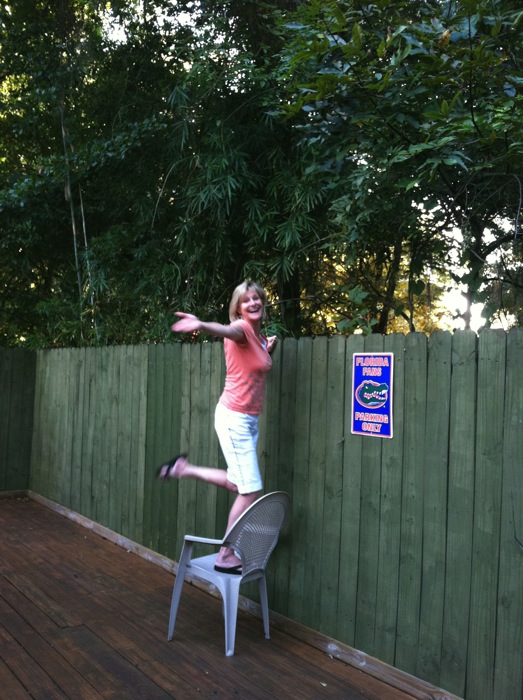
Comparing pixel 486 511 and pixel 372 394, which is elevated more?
pixel 372 394

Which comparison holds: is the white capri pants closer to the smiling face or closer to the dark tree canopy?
the smiling face

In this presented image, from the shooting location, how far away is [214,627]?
3.67 metres

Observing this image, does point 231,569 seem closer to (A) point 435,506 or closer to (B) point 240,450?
(B) point 240,450

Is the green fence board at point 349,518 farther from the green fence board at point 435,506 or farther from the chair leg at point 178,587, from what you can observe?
the chair leg at point 178,587

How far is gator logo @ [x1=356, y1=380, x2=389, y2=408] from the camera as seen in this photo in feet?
10.4

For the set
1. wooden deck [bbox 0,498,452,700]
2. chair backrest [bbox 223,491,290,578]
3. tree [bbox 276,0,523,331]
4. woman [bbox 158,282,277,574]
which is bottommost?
wooden deck [bbox 0,498,452,700]

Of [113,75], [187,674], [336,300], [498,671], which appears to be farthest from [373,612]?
[113,75]

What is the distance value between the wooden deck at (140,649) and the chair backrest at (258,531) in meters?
0.43

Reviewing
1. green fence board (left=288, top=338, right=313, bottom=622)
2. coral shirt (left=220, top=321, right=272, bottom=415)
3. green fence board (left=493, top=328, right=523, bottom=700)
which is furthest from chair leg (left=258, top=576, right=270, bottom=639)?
green fence board (left=493, top=328, right=523, bottom=700)

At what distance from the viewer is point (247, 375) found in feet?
11.7

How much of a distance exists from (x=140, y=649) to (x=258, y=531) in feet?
2.59

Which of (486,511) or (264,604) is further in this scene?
(264,604)

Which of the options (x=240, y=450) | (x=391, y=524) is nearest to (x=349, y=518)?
(x=391, y=524)

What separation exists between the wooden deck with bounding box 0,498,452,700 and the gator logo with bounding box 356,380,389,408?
45.6 inches
